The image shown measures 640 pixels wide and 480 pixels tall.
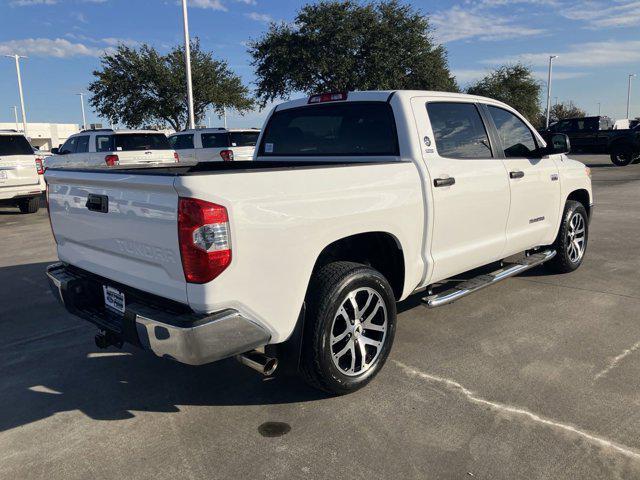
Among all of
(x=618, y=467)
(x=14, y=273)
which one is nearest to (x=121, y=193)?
(x=618, y=467)

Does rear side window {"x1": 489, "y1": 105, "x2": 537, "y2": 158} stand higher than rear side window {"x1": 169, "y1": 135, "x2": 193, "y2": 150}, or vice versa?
rear side window {"x1": 169, "y1": 135, "x2": 193, "y2": 150}

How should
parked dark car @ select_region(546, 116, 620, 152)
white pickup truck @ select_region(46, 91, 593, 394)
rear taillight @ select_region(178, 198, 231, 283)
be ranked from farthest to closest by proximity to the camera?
parked dark car @ select_region(546, 116, 620, 152) < white pickup truck @ select_region(46, 91, 593, 394) < rear taillight @ select_region(178, 198, 231, 283)

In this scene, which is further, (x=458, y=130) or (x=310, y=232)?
(x=458, y=130)

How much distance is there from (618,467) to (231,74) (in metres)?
31.6

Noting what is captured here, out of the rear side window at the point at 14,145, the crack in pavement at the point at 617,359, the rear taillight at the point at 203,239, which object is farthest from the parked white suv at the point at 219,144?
the rear taillight at the point at 203,239

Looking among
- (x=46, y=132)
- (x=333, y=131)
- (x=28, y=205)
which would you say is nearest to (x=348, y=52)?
(x=28, y=205)

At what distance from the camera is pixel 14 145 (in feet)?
37.6

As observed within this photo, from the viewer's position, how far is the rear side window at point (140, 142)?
13289mm

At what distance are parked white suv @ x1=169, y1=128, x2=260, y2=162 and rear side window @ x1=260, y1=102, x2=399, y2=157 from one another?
10552 mm

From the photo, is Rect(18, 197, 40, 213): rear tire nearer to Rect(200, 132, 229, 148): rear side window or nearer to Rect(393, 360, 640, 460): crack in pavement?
Rect(200, 132, 229, 148): rear side window

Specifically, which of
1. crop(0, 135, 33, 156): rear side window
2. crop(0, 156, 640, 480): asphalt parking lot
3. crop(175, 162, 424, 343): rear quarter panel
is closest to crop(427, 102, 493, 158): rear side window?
crop(175, 162, 424, 343): rear quarter panel

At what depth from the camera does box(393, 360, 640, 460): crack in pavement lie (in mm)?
2826

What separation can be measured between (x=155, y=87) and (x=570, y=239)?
91.0 feet

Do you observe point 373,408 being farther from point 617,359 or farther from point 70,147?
point 70,147
